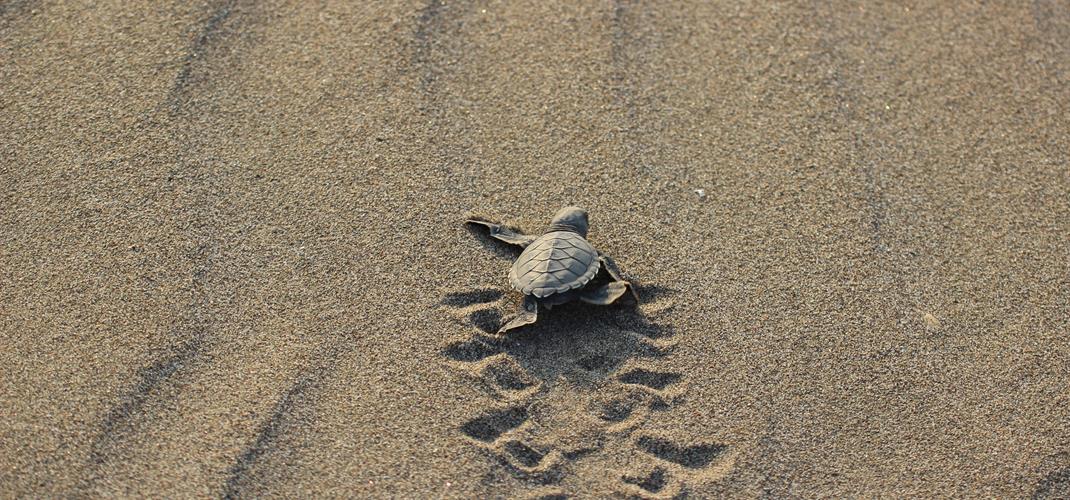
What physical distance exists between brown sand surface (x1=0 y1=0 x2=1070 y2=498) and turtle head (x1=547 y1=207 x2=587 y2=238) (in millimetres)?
121

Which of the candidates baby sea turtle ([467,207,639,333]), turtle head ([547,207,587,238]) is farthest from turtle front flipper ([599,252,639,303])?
turtle head ([547,207,587,238])

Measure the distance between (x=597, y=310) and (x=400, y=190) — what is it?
0.81m

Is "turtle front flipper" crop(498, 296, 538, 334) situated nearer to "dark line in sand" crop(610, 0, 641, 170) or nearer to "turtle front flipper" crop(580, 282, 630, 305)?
"turtle front flipper" crop(580, 282, 630, 305)

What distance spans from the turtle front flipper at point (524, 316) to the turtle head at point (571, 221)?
0.96 feet

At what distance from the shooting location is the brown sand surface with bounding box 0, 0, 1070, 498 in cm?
239

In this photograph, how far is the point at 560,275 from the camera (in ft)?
8.63

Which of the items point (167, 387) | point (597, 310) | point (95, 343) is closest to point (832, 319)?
point (597, 310)

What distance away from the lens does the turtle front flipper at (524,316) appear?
8.52 ft

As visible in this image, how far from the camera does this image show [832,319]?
275 centimetres

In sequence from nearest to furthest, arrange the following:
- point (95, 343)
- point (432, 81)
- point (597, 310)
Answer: point (95, 343)
point (597, 310)
point (432, 81)

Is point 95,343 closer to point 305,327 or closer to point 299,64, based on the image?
point 305,327

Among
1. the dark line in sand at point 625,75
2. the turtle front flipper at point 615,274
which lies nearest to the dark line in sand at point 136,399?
the turtle front flipper at point 615,274

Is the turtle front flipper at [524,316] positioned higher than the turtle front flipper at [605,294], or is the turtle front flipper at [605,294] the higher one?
the turtle front flipper at [524,316]

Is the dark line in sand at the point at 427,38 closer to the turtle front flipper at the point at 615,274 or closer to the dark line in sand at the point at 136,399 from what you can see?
the turtle front flipper at the point at 615,274
